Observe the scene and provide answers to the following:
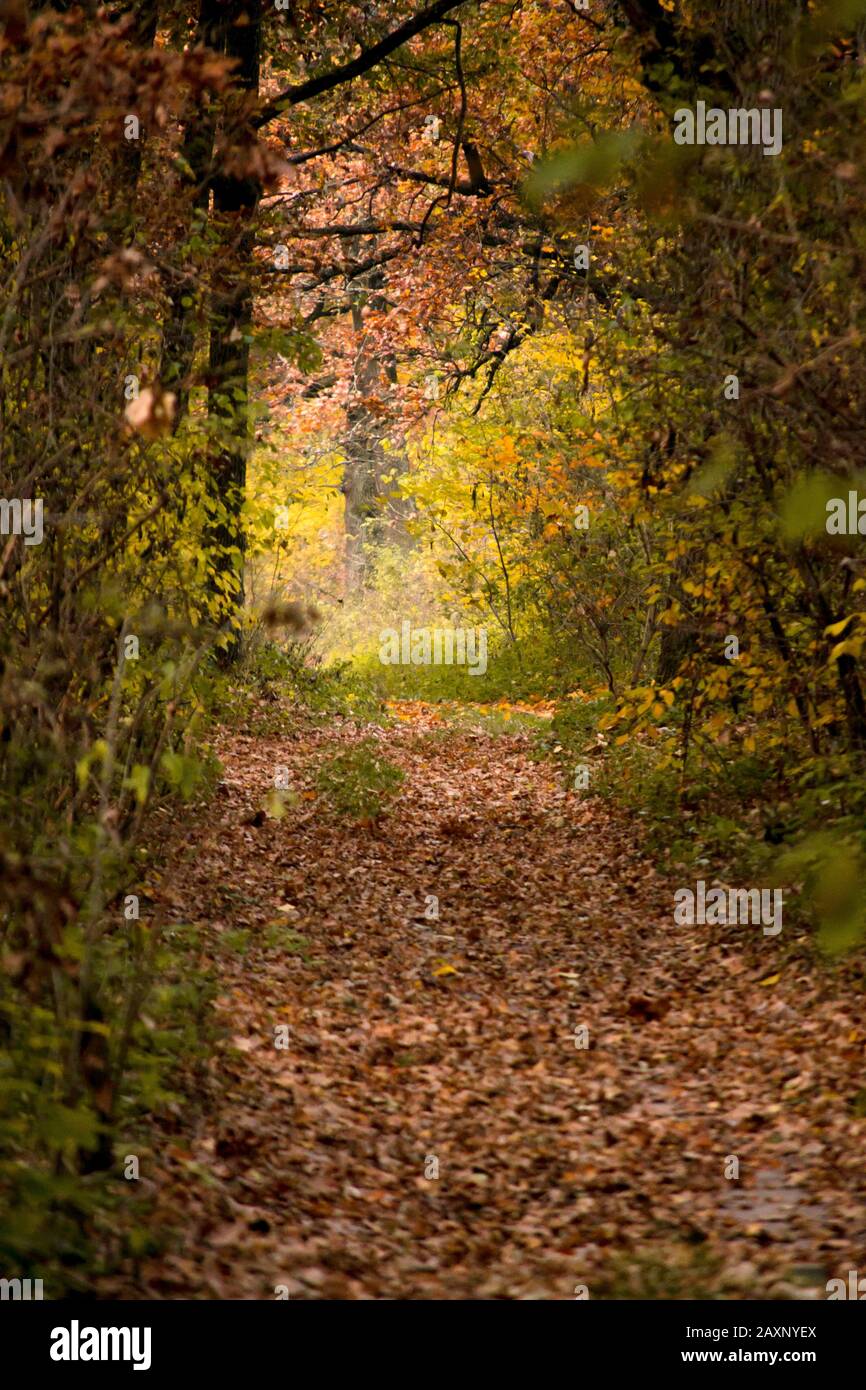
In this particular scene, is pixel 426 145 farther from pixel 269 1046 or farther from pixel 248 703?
pixel 269 1046

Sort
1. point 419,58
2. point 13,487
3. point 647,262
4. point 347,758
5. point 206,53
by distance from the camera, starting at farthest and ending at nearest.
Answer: point 419,58
point 347,758
point 647,262
point 13,487
point 206,53

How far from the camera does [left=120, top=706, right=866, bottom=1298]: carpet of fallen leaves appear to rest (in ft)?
13.8

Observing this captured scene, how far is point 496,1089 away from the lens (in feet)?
19.6

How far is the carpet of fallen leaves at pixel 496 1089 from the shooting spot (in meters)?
4.21

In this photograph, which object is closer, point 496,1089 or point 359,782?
point 496,1089

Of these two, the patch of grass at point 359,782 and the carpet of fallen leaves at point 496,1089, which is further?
the patch of grass at point 359,782

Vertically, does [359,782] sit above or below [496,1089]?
above

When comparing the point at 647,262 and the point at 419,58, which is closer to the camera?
the point at 647,262

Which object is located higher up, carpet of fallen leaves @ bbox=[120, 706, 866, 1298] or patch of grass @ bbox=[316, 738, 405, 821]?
patch of grass @ bbox=[316, 738, 405, 821]

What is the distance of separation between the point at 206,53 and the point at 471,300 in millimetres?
12766

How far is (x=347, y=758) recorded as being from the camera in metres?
11.7

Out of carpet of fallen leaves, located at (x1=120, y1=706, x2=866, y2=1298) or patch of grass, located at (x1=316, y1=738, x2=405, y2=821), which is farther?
patch of grass, located at (x1=316, y1=738, x2=405, y2=821)

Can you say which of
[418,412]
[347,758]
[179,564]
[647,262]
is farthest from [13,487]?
[418,412]

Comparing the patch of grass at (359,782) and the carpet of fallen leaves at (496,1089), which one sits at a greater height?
the patch of grass at (359,782)
